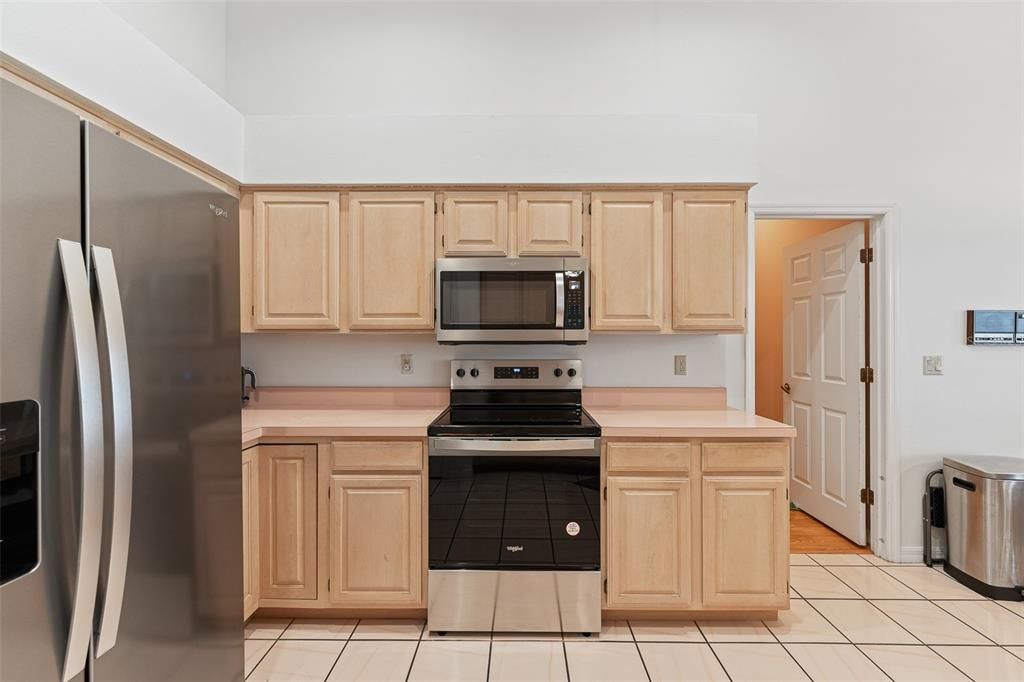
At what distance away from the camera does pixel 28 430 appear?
0.88 meters

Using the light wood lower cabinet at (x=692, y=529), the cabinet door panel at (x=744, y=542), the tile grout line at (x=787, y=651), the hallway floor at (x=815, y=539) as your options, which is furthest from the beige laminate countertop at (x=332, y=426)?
the hallway floor at (x=815, y=539)

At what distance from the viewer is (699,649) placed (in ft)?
7.48

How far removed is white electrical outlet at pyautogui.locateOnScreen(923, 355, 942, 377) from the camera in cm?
311

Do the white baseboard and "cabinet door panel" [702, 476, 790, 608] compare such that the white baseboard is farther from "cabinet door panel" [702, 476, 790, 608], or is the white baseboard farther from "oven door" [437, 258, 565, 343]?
"oven door" [437, 258, 565, 343]

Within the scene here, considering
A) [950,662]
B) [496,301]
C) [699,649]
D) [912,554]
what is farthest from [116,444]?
[912,554]

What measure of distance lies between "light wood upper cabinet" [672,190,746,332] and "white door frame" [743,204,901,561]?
0.42m

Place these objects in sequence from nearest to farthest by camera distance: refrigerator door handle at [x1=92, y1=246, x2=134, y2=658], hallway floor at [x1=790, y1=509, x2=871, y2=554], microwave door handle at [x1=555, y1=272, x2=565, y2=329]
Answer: refrigerator door handle at [x1=92, y1=246, x2=134, y2=658] → microwave door handle at [x1=555, y1=272, x2=565, y2=329] → hallway floor at [x1=790, y1=509, x2=871, y2=554]

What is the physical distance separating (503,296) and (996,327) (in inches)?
108

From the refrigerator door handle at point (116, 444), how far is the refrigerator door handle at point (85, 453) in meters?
0.03

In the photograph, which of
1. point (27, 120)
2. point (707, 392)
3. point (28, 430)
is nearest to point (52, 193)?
point (27, 120)

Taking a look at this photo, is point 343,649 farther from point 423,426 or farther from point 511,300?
point 511,300

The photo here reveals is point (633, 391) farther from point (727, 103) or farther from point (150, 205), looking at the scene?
point (150, 205)

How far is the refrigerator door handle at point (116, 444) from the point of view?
1015 mm

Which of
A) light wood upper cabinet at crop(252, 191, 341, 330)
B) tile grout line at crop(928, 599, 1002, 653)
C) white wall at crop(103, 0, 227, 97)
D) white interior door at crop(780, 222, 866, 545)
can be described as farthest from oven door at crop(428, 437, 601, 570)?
white wall at crop(103, 0, 227, 97)
